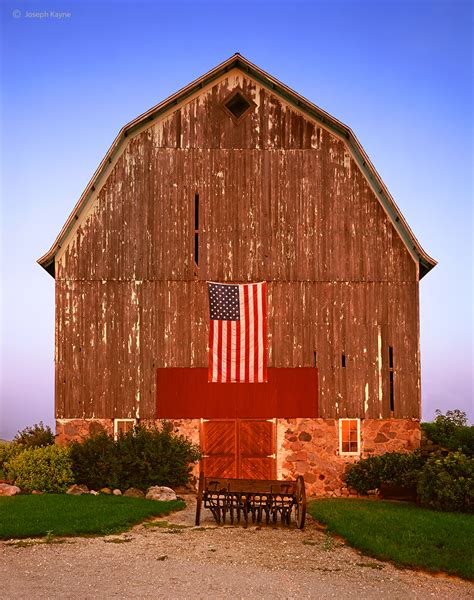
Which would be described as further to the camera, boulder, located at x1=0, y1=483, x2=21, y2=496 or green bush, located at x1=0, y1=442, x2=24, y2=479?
green bush, located at x1=0, y1=442, x2=24, y2=479

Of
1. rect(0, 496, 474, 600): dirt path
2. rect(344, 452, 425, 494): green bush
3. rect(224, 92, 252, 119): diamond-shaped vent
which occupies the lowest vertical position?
rect(0, 496, 474, 600): dirt path

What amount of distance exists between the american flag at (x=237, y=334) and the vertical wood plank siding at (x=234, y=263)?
0.37 metres

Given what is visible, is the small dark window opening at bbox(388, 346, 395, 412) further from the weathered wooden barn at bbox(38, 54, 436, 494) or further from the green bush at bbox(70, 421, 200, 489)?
the green bush at bbox(70, 421, 200, 489)

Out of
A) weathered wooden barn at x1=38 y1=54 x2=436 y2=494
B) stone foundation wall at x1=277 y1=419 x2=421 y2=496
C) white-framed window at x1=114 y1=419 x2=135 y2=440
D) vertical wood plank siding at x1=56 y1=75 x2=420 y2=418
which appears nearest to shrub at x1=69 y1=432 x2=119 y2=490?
white-framed window at x1=114 y1=419 x2=135 y2=440

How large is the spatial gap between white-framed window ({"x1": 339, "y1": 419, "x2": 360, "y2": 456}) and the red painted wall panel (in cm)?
95

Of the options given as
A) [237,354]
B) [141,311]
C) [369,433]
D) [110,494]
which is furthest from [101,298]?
[369,433]

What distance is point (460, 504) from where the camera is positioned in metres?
19.2

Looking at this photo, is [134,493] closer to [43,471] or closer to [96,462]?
[96,462]

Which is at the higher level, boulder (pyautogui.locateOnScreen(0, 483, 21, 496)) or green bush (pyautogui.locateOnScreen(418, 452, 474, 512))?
green bush (pyautogui.locateOnScreen(418, 452, 474, 512))

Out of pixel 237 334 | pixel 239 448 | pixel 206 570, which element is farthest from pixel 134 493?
pixel 206 570

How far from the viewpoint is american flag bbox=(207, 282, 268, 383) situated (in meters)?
23.6

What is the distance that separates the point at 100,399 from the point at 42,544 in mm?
9626

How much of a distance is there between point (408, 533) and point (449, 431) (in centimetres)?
1525

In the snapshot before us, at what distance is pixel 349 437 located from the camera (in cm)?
2388
